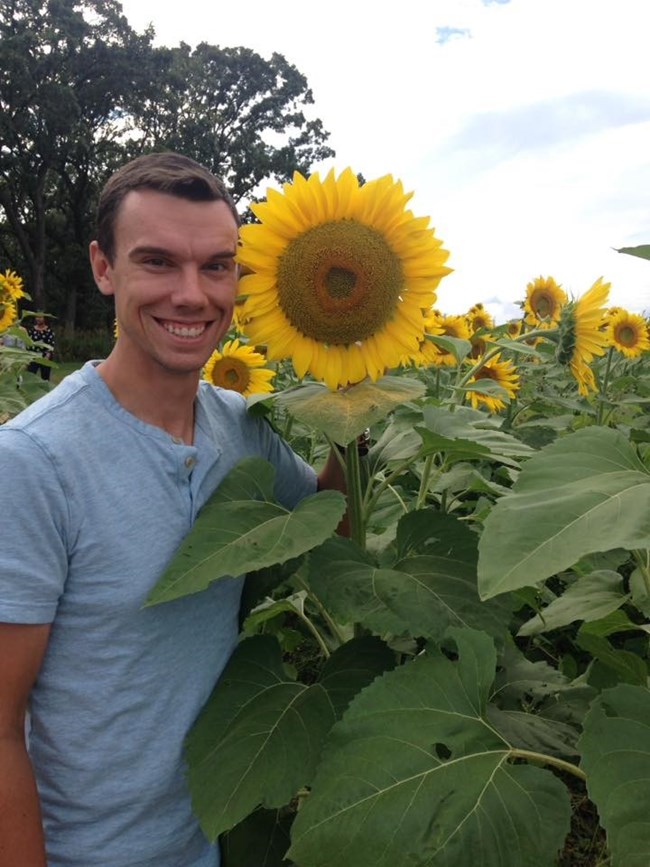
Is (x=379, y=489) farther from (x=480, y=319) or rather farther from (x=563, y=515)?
Result: (x=480, y=319)

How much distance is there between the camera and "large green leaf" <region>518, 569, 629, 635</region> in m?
1.59

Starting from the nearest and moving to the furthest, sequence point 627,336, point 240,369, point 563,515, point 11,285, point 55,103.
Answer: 1. point 563,515
2. point 240,369
3. point 627,336
4. point 11,285
5. point 55,103

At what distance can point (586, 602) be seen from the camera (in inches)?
65.7

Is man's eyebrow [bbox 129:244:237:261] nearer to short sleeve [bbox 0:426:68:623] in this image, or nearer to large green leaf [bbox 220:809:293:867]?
short sleeve [bbox 0:426:68:623]

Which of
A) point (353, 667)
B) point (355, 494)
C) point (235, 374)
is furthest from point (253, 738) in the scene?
point (235, 374)

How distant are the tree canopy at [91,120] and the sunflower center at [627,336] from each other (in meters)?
19.6

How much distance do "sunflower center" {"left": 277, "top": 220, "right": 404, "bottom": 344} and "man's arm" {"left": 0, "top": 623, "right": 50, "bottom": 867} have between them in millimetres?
767

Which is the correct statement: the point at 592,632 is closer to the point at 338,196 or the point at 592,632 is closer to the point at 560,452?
the point at 560,452

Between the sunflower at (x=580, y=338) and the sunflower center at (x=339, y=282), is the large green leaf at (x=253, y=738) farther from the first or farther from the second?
the sunflower at (x=580, y=338)

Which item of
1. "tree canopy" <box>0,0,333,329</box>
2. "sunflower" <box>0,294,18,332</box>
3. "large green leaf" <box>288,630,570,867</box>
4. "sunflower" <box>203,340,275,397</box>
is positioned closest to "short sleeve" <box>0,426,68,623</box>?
"large green leaf" <box>288,630,570,867</box>

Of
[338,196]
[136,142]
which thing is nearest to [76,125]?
[136,142]

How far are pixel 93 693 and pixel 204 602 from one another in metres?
0.27

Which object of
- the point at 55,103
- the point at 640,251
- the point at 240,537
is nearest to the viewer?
the point at 640,251

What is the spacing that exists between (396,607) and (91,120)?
29282 millimetres
